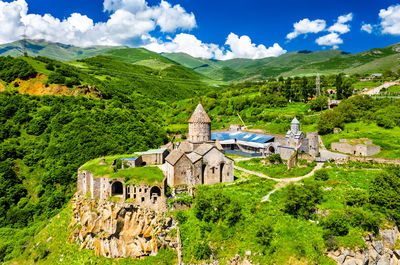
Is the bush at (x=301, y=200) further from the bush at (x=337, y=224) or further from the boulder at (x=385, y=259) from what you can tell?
the boulder at (x=385, y=259)

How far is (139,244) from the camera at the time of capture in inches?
1096

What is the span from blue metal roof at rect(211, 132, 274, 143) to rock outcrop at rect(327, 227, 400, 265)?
28.0 meters

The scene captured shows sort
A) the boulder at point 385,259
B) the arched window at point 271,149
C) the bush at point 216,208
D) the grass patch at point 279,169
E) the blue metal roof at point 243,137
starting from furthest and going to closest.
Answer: the blue metal roof at point 243,137 → the arched window at point 271,149 → the grass patch at point 279,169 → the bush at point 216,208 → the boulder at point 385,259

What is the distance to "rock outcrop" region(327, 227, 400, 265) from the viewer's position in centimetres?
2175

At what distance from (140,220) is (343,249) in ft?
68.4

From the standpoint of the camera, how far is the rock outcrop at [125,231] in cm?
2708

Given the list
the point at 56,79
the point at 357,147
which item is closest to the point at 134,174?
the point at 357,147

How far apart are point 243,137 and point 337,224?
111ft

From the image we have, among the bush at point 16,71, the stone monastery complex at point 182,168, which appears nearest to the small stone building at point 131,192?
the stone monastery complex at point 182,168

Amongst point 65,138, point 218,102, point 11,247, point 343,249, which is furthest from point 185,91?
point 343,249

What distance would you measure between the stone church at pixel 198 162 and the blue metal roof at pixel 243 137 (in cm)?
1858

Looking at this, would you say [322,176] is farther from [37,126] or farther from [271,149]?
[37,126]

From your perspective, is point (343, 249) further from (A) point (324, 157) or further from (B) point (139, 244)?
(A) point (324, 157)

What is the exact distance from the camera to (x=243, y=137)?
55.7 m
